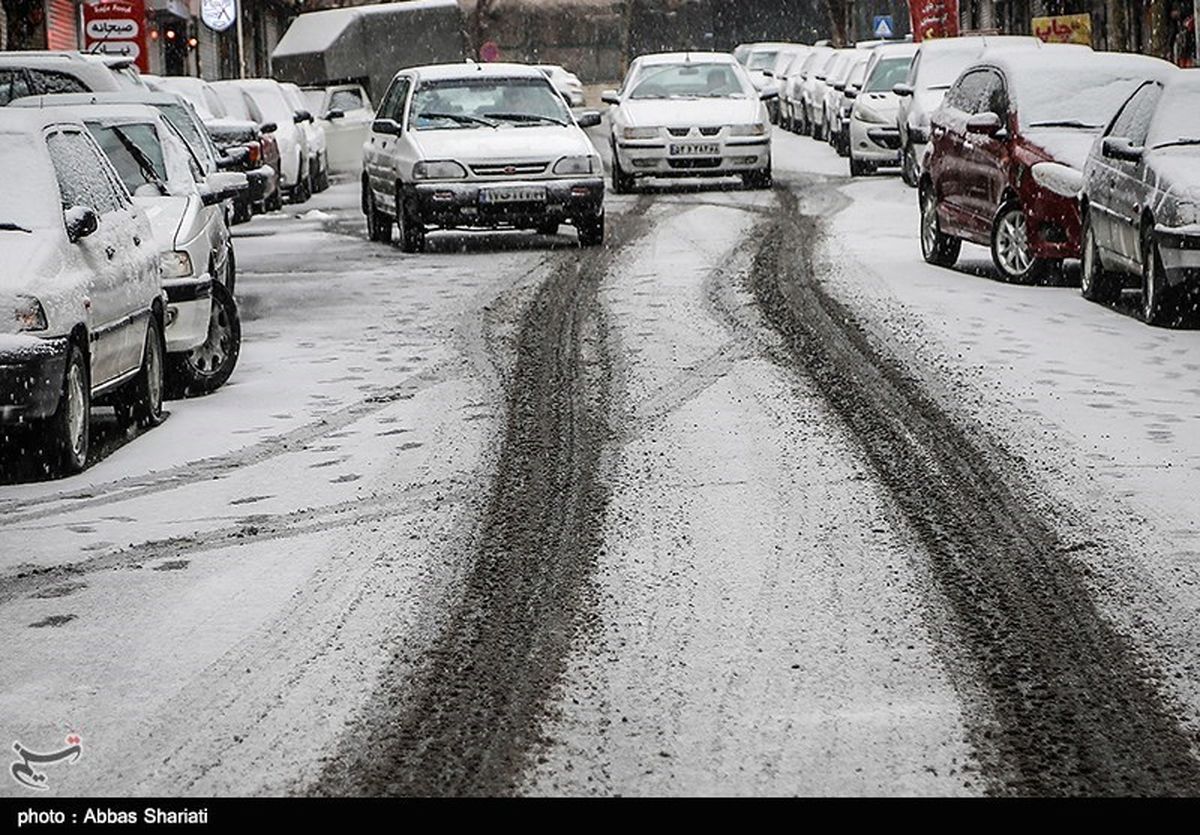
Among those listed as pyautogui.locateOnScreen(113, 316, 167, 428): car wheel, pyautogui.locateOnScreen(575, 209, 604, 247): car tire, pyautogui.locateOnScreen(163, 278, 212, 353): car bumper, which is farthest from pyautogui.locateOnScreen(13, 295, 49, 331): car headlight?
pyautogui.locateOnScreen(575, 209, 604, 247): car tire

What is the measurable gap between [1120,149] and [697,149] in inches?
533

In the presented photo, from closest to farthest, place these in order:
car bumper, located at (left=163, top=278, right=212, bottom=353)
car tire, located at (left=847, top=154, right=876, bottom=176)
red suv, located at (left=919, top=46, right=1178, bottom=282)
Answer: car bumper, located at (left=163, top=278, right=212, bottom=353), red suv, located at (left=919, top=46, right=1178, bottom=282), car tire, located at (left=847, top=154, right=876, bottom=176)

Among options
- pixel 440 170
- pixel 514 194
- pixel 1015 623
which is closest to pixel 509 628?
pixel 1015 623

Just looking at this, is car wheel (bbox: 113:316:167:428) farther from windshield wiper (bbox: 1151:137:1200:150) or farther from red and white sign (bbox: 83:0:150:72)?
red and white sign (bbox: 83:0:150:72)

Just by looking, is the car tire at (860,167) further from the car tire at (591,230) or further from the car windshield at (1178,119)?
the car windshield at (1178,119)

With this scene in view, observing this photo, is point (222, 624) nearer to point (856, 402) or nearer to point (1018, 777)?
point (1018, 777)

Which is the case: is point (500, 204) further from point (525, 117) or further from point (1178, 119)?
point (1178, 119)

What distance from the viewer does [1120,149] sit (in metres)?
15.9

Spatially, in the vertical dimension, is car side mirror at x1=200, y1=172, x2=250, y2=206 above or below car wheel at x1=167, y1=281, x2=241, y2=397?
above

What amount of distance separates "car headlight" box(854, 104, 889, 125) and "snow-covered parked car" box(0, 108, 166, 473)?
20.5 metres

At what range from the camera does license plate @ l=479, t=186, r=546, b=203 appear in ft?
72.2

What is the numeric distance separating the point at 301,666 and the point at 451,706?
0.64 metres

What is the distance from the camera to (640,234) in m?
23.6

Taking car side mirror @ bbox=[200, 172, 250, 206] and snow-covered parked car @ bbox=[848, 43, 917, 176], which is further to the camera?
snow-covered parked car @ bbox=[848, 43, 917, 176]
